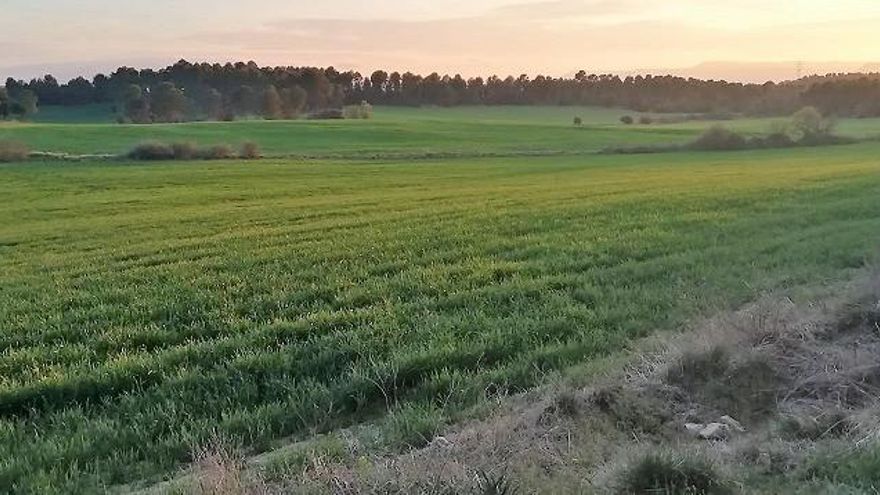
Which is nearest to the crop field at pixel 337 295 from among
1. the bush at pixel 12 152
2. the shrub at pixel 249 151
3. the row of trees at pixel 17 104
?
the bush at pixel 12 152

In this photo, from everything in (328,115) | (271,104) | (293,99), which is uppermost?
(293,99)

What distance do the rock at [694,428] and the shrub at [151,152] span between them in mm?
52145

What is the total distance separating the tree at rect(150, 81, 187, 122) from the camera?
11569cm

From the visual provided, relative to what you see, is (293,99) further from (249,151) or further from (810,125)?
(810,125)

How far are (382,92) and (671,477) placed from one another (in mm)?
144682

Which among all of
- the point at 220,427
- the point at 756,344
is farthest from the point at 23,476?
the point at 756,344

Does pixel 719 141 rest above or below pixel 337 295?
below

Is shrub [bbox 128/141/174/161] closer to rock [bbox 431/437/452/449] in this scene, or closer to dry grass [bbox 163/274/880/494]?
dry grass [bbox 163/274/880/494]

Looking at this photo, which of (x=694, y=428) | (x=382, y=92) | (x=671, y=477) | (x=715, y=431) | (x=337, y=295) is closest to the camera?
(x=671, y=477)

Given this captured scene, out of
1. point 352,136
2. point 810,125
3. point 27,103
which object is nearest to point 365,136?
point 352,136

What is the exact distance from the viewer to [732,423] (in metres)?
6.59

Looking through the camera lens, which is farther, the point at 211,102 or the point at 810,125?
the point at 211,102

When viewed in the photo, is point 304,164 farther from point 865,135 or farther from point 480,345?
point 865,135

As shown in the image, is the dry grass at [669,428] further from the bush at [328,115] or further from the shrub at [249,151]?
the bush at [328,115]
